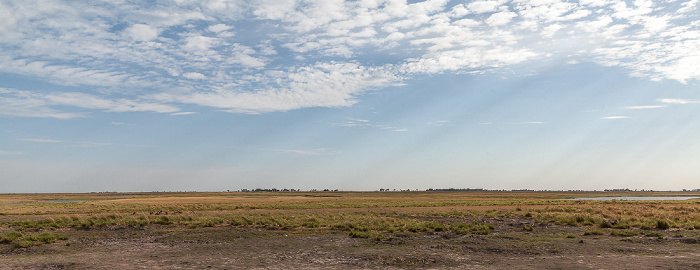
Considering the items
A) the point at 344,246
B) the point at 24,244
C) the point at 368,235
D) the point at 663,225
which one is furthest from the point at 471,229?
the point at 24,244

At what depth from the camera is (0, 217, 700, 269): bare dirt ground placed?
47.4 ft

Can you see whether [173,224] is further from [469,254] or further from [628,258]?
[628,258]

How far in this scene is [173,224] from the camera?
97.5ft

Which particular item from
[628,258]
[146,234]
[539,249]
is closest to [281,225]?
[146,234]

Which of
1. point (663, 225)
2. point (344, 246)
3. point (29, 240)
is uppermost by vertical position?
point (663, 225)

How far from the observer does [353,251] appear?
17578 millimetres

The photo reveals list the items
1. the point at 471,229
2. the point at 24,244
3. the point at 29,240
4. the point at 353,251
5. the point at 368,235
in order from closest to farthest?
the point at 353,251 → the point at 24,244 → the point at 29,240 → the point at 368,235 → the point at 471,229

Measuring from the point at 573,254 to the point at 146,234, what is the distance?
21804 millimetres

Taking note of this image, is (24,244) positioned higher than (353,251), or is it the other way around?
(24,244)

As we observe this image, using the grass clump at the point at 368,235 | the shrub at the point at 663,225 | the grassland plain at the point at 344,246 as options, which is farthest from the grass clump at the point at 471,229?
the shrub at the point at 663,225

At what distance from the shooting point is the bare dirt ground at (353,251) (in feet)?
47.4

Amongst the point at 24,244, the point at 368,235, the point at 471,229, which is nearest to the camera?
the point at 24,244

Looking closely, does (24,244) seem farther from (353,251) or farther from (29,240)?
(353,251)

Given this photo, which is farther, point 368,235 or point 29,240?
point 368,235
